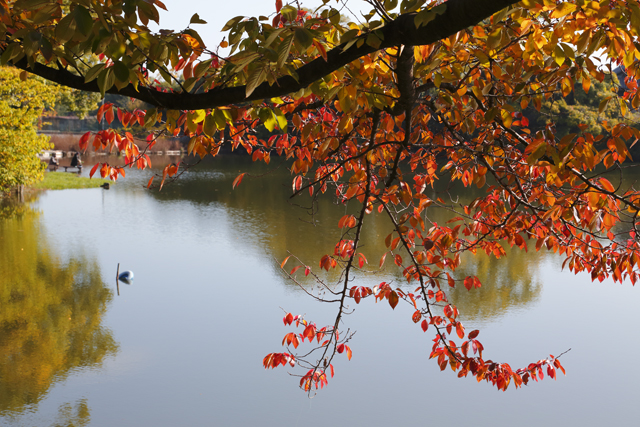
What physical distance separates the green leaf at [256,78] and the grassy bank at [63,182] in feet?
74.2

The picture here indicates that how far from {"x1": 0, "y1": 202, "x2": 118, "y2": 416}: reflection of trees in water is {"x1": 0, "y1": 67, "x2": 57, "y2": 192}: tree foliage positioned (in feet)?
16.8

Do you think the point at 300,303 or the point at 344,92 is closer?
the point at 344,92

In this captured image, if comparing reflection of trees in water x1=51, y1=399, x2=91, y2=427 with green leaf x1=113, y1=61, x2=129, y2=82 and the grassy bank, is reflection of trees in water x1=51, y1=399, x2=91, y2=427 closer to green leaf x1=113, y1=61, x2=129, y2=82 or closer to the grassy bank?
green leaf x1=113, y1=61, x2=129, y2=82

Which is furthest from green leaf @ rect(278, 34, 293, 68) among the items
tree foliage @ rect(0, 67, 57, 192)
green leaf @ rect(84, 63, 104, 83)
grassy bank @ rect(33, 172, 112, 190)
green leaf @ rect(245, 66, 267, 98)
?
grassy bank @ rect(33, 172, 112, 190)

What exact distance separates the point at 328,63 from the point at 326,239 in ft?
38.3

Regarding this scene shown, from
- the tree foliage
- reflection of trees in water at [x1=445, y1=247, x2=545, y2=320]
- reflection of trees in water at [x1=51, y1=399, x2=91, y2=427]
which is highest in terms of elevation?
the tree foliage

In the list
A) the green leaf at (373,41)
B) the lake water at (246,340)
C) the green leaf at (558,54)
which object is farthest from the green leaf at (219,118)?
the lake water at (246,340)

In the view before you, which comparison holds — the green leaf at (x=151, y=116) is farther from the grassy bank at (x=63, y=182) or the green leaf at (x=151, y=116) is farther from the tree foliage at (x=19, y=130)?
the grassy bank at (x=63, y=182)

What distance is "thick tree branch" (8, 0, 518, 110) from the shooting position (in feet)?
6.82

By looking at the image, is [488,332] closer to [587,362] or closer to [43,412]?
[587,362]

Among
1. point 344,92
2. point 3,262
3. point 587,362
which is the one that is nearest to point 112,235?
point 3,262

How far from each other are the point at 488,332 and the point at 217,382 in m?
3.98

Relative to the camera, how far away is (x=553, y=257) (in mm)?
13078

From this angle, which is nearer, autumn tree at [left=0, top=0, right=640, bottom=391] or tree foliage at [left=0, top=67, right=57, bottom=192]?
autumn tree at [left=0, top=0, right=640, bottom=391]
